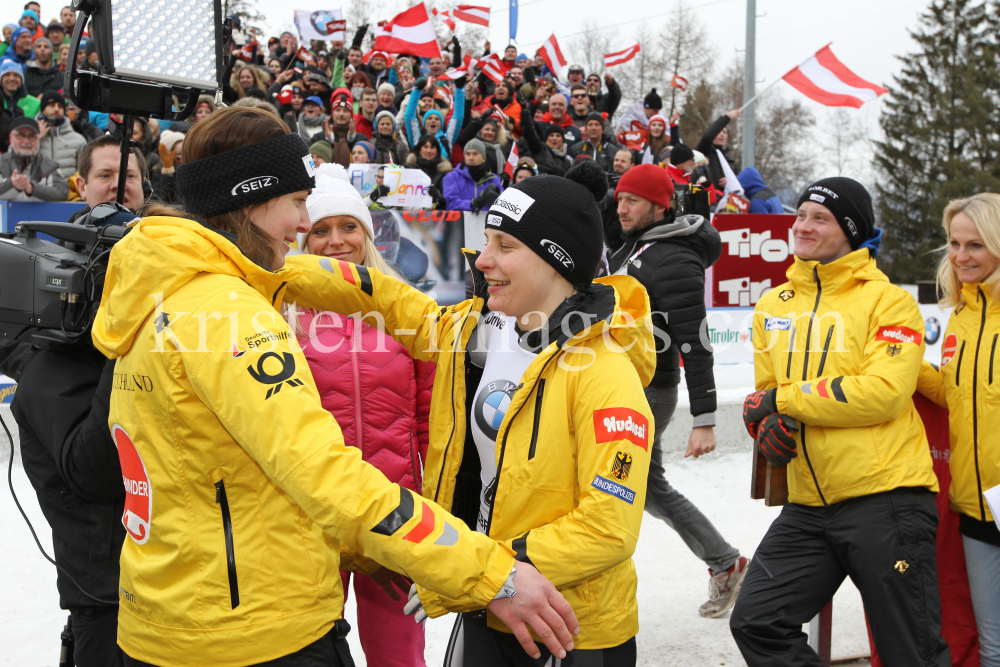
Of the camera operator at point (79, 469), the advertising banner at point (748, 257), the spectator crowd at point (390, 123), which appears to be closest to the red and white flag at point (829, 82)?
the spectator crowd at point (390, 123)

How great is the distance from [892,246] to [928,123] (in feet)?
19.3

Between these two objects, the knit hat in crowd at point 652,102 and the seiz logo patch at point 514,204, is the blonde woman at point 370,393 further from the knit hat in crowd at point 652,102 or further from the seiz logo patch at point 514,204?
the knit hat in crowd at point 652,102

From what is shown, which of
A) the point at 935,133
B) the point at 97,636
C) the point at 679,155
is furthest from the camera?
the point at 935,133

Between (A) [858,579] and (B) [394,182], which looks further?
(B) [394,182]

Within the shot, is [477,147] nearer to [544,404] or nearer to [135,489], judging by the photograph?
[544,404]

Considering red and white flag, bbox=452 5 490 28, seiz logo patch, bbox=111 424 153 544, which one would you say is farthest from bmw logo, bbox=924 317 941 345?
red and white flag, bbox=452 5 490 28

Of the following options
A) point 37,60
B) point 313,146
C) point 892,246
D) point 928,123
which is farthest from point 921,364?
point 928,123

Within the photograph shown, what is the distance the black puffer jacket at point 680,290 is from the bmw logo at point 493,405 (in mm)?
1938

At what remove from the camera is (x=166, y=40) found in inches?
88.5

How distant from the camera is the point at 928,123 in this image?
33.3 metres

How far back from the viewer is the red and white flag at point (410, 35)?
13.1 m

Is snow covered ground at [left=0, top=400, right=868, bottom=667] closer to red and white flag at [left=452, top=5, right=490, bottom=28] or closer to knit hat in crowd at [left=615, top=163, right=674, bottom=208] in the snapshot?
knit hat in crowd at [left=615, top=163, right=674, bottom=208]

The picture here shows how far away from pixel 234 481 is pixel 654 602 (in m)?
3.31

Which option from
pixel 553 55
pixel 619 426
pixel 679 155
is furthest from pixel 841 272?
pixel 553 55
